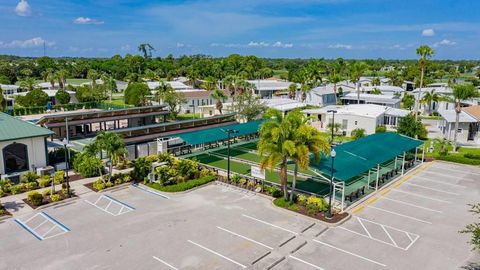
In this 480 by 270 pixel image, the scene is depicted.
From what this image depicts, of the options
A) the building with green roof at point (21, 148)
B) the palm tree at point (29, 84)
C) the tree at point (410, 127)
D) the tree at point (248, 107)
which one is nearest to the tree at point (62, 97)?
the palm tree at point (29, 84)

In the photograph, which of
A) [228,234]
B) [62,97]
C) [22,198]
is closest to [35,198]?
[22,198]

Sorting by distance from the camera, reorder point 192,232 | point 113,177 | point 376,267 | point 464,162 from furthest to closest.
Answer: point 464,162
point 113,177
point 192,232
point 376,267

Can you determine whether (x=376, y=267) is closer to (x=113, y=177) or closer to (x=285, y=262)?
(x=285, y=262)

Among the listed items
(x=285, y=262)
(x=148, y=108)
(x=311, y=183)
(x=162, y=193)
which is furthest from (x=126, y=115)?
(x=285, y=262)

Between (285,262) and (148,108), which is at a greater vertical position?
(148,108)

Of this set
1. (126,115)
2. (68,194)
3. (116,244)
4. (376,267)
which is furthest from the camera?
(126,115)

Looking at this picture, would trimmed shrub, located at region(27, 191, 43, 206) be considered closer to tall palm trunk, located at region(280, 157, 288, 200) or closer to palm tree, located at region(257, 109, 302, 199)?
palm tree, located at region(257, 109, 302, 199)

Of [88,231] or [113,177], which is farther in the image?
[113,177]

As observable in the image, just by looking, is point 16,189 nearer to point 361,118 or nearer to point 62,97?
point 361,118
